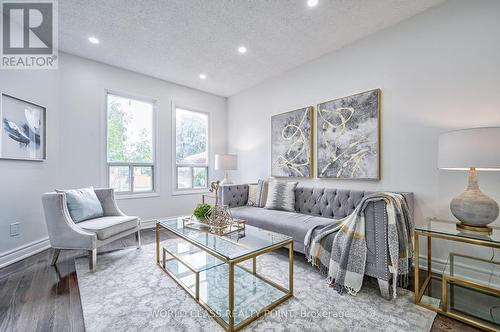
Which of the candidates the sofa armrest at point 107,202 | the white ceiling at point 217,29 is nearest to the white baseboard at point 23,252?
the sofa armrest at point 107,202

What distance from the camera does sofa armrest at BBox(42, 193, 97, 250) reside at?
2.25m

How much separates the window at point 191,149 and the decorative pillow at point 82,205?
1668 millimetres

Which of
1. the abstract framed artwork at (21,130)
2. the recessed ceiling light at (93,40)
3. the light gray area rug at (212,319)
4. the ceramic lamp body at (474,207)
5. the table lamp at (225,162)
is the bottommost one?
the light gray area rug at (212,319)

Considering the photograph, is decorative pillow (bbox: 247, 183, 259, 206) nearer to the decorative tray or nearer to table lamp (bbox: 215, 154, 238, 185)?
table lamp (bbox: 215, 154, 238, 185)

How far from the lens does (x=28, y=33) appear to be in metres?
2.76

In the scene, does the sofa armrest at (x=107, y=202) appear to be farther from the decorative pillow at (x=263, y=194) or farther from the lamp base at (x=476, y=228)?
the lamp base at (x=476, y=228)

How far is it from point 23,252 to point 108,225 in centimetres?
117

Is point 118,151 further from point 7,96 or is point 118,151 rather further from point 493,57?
point 493,57

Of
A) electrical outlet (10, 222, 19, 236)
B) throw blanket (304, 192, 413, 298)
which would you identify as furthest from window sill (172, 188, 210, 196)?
throw blanket (304, 192, 413, 298)

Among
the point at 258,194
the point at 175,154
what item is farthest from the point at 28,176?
the point at 258,194

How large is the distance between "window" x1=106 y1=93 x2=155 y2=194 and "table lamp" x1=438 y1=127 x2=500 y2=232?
417 cm

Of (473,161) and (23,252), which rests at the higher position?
(473,161)

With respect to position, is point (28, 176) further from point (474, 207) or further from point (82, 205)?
point (474, 207)

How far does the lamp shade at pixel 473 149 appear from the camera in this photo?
1.56m
